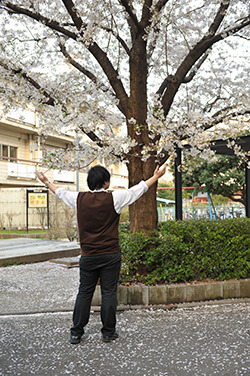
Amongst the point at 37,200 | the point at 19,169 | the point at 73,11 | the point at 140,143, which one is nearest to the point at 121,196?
the point at 140,143

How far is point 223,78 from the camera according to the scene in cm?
938

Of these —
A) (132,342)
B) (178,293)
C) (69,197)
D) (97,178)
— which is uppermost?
(97,178)

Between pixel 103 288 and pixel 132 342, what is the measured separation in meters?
0.61

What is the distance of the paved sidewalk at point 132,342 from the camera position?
340 cm

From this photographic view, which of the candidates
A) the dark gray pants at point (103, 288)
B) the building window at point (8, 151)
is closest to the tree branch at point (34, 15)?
the dark gray pants at point (103, 288)

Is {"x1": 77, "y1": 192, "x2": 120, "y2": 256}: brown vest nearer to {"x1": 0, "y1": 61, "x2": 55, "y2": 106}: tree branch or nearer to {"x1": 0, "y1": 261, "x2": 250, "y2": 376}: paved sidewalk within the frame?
{"x1": 0, "y1": 261, "x2": 250, "y2": 376}: paved sidewalk

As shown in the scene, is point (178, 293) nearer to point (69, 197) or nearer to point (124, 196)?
point (124, 196)

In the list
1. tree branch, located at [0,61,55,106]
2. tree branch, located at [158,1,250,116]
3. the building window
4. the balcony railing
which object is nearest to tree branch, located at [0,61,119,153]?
tree branch, located at [0,61,55,106]

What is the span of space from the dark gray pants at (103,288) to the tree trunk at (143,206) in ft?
8.30

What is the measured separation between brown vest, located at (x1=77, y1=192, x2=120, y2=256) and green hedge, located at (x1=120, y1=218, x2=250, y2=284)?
5.78 feet

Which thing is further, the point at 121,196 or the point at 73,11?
the point at 73,11

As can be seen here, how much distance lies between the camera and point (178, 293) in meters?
5.61

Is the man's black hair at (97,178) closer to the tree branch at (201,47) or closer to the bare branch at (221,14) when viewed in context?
the tree branch at (201,47)

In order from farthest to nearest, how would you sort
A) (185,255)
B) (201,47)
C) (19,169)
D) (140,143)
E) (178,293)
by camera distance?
(19,169) < (201,47) < (140,143) < (185,255) < (178,293)
